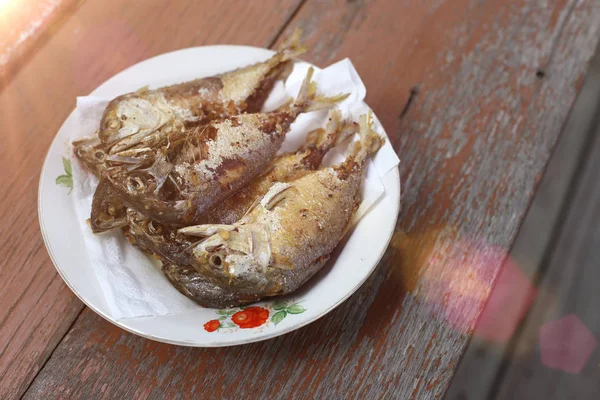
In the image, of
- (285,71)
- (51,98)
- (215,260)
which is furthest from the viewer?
(51,98)

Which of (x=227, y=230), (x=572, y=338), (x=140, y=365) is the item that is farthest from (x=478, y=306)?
(x=140, y=365)

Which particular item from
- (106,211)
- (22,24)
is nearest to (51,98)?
(22,24)

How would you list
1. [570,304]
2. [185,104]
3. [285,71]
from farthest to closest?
[570,304]
[285,71]
[185,104]

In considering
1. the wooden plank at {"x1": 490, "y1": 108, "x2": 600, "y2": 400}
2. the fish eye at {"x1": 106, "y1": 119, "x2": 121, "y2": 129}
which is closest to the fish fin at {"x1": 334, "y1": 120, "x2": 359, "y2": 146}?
the fish eye at {"x1": 106, "y1": 119, "x2": 121, "y2": 129}

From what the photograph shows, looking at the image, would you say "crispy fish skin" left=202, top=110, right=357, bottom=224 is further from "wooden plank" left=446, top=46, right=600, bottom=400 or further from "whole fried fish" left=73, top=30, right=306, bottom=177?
"wooden plank" left=446, top=46, right=600, bottom=400

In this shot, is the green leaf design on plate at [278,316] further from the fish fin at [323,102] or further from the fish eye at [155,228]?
the fish fin at [323,102]

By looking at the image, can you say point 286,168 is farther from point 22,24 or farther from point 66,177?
point 22,24

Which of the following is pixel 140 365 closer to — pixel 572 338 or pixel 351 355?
pixel 351 355

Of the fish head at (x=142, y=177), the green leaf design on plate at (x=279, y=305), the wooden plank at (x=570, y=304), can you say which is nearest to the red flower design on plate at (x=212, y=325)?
the green leaf design on plate at (x=279, y=305)
